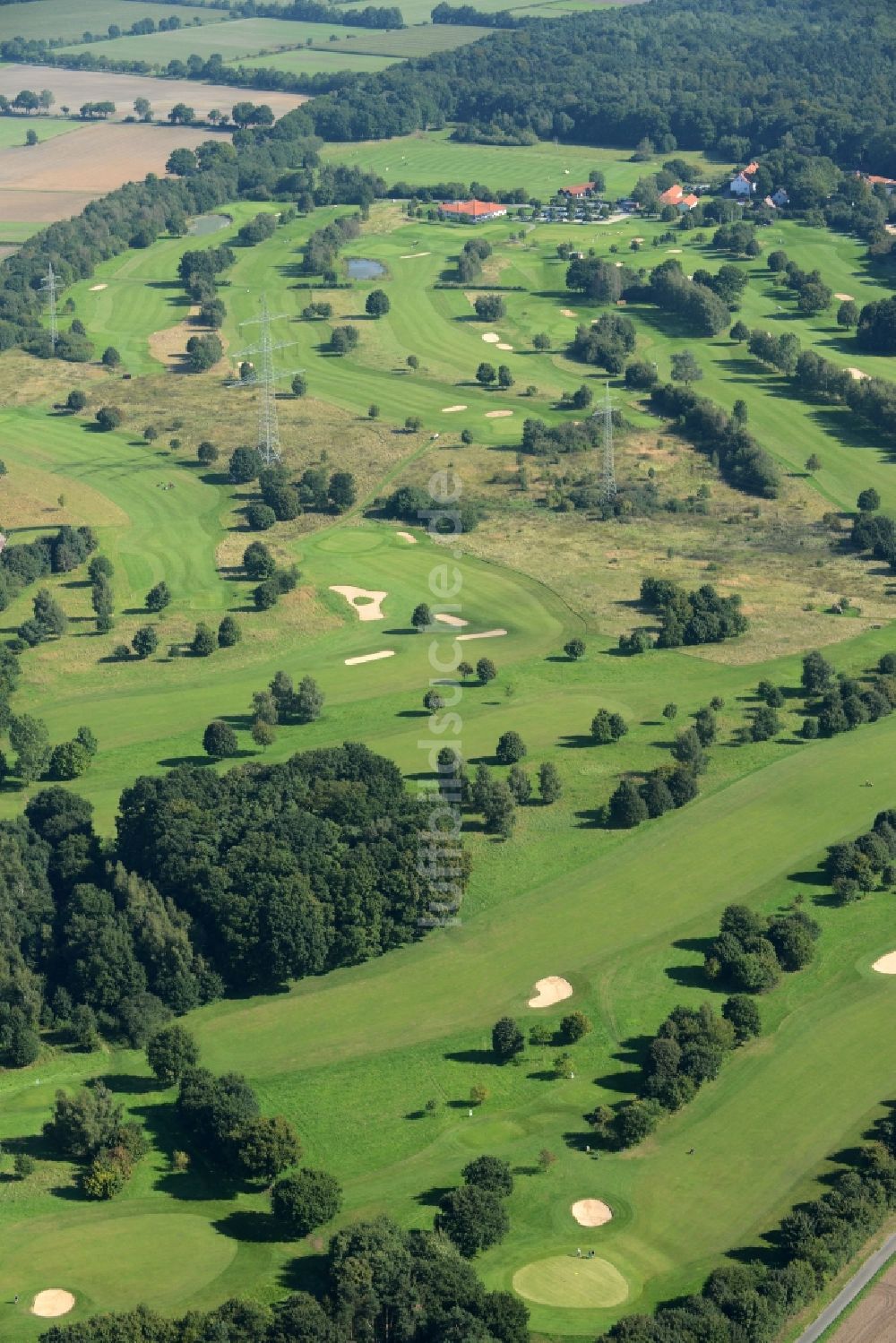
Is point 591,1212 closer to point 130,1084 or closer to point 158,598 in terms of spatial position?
point 130,1084

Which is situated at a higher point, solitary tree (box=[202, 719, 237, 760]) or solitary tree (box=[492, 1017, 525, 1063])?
solitary tree (box=[202, 719, 237, 760])

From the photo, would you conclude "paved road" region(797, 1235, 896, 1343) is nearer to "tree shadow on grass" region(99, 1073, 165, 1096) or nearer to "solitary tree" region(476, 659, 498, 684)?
"tree shadow on grass" region(99, 1073, 165, 1096)

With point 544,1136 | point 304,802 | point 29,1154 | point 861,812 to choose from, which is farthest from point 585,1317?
point 861,812

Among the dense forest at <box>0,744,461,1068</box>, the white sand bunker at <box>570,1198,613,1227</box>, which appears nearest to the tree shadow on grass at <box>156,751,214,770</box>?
the dense forest at <box>0,744,461,1068</box>

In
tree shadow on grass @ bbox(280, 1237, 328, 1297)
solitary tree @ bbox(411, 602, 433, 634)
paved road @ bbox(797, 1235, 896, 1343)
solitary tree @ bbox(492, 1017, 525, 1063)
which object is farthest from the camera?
solitary tree @ bbox(411, 602, 433, 634)

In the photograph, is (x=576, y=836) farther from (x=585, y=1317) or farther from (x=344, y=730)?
(x=585, y=1317)

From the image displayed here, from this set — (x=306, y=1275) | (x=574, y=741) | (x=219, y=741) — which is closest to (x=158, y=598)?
(x=219, y=741)

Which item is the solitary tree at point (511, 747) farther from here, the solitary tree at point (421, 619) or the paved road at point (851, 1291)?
the paved road at point (851, 1291)
